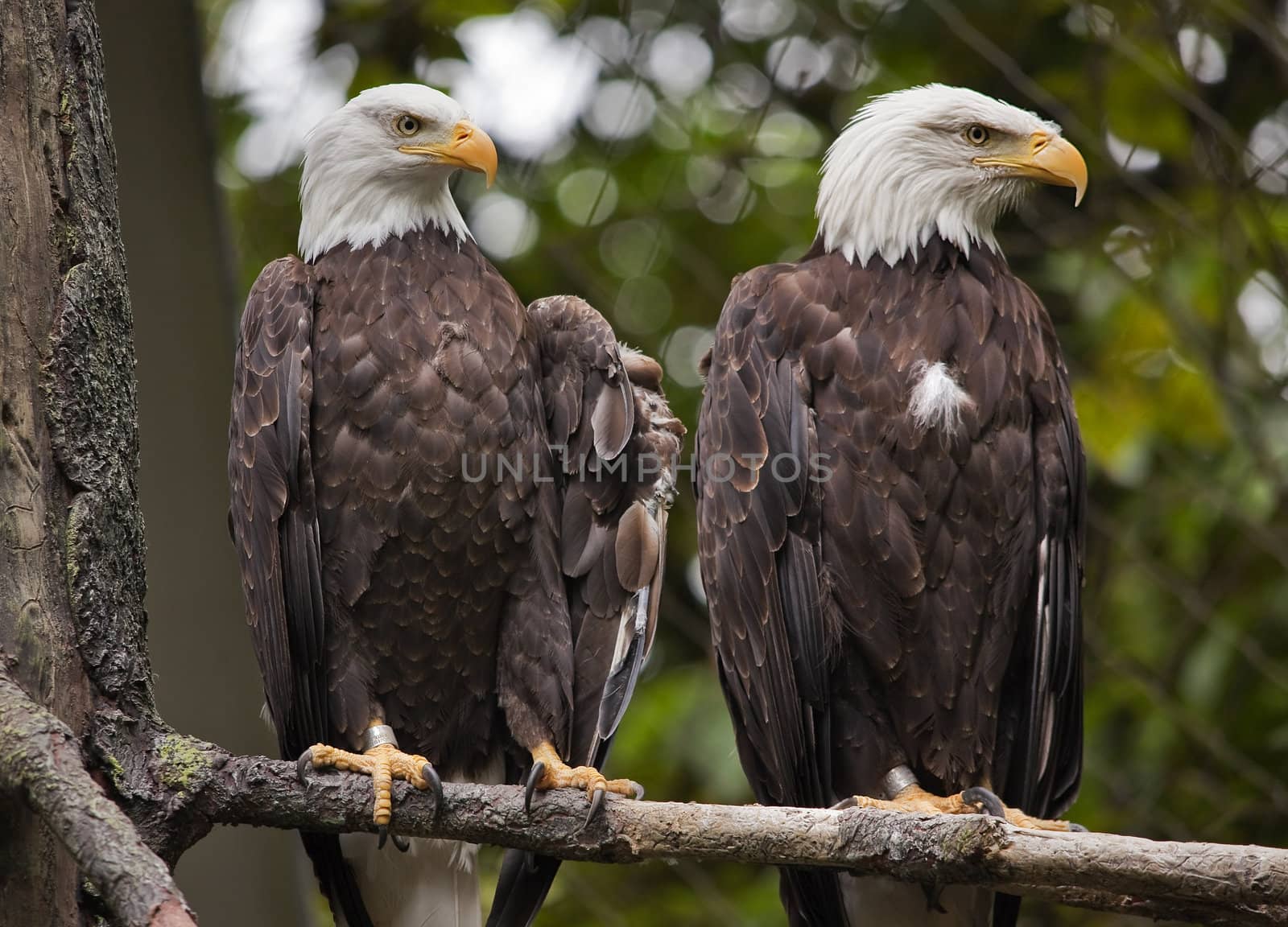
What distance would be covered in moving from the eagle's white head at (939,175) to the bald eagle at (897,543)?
0.06 feet

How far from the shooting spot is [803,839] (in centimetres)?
266

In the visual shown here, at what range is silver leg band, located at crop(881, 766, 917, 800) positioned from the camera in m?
3.46

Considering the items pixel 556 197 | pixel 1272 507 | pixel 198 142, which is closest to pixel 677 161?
pixel 556 197

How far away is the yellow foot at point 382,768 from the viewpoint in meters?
2.95

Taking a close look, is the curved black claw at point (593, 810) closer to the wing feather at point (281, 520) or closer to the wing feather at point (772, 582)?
the wing feather at point (772, 582)

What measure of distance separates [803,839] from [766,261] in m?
3.20

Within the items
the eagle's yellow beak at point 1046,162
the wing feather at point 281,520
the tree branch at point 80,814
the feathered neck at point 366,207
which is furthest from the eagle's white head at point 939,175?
the tree branch at point 80,814

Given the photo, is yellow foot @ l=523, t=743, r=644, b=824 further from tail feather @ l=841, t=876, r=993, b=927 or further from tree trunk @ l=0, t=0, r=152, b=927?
tree trunk @ l=0, t=0, r=152, b=927

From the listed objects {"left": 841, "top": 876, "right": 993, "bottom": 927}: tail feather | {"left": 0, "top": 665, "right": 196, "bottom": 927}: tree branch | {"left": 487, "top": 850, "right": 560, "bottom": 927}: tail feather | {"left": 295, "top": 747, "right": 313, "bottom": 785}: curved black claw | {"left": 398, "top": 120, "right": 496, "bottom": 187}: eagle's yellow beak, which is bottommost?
{"left": 841, "top": 876, "right": 993, "bottom": 927}: tail feather

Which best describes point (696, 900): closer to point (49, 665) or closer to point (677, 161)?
point (677, 161)

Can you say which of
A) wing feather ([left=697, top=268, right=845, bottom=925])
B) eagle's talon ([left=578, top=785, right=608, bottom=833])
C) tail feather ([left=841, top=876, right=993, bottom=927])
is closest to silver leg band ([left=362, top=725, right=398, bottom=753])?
eagle's talon ([left=578, top=785, right=608, bottom=833])

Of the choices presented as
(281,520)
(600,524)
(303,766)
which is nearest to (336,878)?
(303,766)

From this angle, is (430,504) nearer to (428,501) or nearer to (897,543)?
(428,501)

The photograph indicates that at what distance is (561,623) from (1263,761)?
9.67 ft
